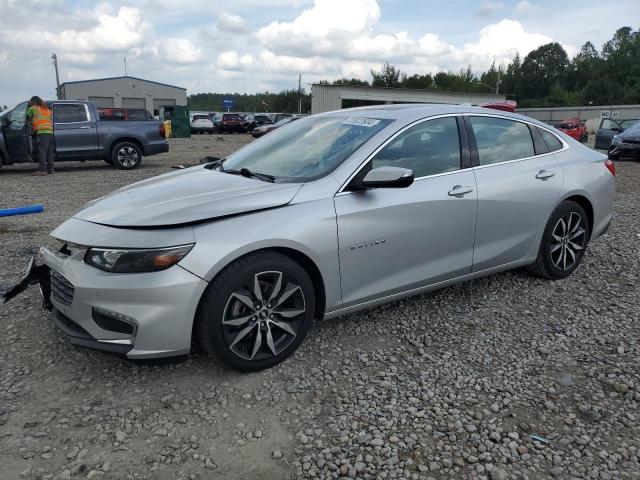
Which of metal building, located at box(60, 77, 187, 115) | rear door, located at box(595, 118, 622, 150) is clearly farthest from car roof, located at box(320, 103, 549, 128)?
metal building, located at box(60, 77, 187, 115)

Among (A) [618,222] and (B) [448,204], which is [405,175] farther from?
(A) [618,222]

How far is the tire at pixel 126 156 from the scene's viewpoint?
12953 mm

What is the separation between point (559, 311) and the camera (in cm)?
414

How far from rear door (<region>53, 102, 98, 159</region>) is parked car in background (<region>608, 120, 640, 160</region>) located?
14.7m

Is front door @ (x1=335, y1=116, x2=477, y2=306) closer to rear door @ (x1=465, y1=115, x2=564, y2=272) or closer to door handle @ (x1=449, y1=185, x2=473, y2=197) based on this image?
door handle @ (x1=449, y1=185, x2=473, y2=197)

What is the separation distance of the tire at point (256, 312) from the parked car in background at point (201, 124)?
36426 millimetres

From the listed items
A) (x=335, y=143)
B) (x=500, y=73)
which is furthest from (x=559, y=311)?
(x=500, y=73)

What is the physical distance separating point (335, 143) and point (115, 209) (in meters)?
1.52

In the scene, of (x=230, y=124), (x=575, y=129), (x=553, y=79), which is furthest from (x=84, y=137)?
(x=553, y=79)

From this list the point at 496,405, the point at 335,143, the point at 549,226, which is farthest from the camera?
the point at 549,226

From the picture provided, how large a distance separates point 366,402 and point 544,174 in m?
2.60

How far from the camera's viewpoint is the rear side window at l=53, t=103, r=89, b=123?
12.1 meters

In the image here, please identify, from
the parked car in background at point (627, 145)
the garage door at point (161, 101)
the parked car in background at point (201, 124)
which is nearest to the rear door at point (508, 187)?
the parked car in background at point (627, 145)

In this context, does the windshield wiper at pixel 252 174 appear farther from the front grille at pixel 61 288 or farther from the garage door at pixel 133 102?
the garage door at pixel 133 102
